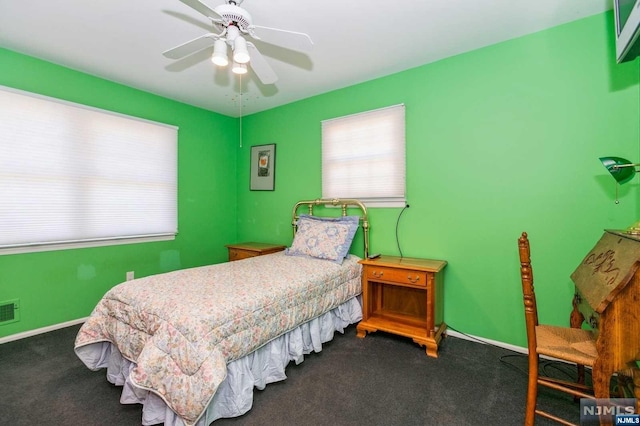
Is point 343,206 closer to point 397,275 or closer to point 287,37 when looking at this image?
point 397,275

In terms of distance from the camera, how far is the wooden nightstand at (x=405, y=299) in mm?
2340

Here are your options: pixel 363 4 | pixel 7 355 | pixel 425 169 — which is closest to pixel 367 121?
pixel 425 169

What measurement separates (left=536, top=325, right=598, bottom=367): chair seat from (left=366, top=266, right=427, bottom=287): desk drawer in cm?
83

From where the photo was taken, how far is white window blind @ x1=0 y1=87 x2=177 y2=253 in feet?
8.34

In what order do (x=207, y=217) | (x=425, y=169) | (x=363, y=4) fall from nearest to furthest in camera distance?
(x=363, y=4), (x=425, y=169), (x=207, y=217)

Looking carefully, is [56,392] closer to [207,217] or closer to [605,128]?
[207,217]

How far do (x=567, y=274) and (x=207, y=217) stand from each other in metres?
3.93

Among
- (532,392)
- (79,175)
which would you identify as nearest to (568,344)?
(532,392)

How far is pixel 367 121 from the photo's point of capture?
3113 mm

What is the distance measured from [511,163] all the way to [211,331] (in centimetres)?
253

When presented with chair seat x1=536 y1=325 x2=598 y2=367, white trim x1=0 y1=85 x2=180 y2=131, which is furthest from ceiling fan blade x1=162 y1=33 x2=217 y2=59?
chair seat x1=536 y1=325 x2=598 y2=367

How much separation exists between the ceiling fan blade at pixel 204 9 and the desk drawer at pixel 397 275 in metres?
2.18

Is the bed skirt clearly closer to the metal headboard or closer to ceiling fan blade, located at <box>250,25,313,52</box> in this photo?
the metal headboard

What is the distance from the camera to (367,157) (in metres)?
3.12
